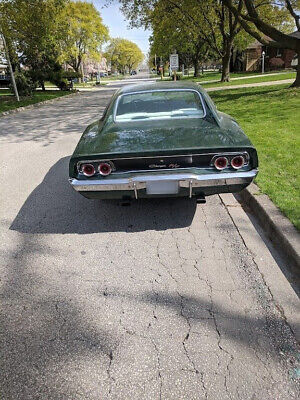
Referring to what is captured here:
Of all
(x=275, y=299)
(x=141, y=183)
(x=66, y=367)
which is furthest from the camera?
(x=141, y=183)

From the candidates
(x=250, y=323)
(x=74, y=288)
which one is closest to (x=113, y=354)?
(x=74, y=288)

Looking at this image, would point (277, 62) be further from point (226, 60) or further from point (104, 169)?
point (104, 169)

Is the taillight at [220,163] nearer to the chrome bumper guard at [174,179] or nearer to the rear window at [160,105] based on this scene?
the chrome bumper guard at [174,179]

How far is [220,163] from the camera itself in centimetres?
310

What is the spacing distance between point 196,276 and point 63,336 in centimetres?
120

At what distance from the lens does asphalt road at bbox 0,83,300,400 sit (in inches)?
71.7

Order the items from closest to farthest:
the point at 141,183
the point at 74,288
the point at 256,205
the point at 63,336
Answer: the point at 63,336 → the point at 74,288 → the point at 141,183 → the point at 256,205

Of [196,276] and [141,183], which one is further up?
[141,183]

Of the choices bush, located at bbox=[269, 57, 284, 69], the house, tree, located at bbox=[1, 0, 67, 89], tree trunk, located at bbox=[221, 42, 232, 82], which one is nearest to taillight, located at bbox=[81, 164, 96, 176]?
tree, located at bbox=[1, 0, 67, 89]

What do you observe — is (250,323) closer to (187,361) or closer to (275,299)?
(275,299)

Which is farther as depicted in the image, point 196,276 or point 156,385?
point 196,276

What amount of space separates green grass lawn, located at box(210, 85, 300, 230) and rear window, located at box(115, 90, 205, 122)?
1371 mm

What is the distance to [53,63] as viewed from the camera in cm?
2892

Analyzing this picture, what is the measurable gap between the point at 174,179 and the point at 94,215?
1363 millimetres
